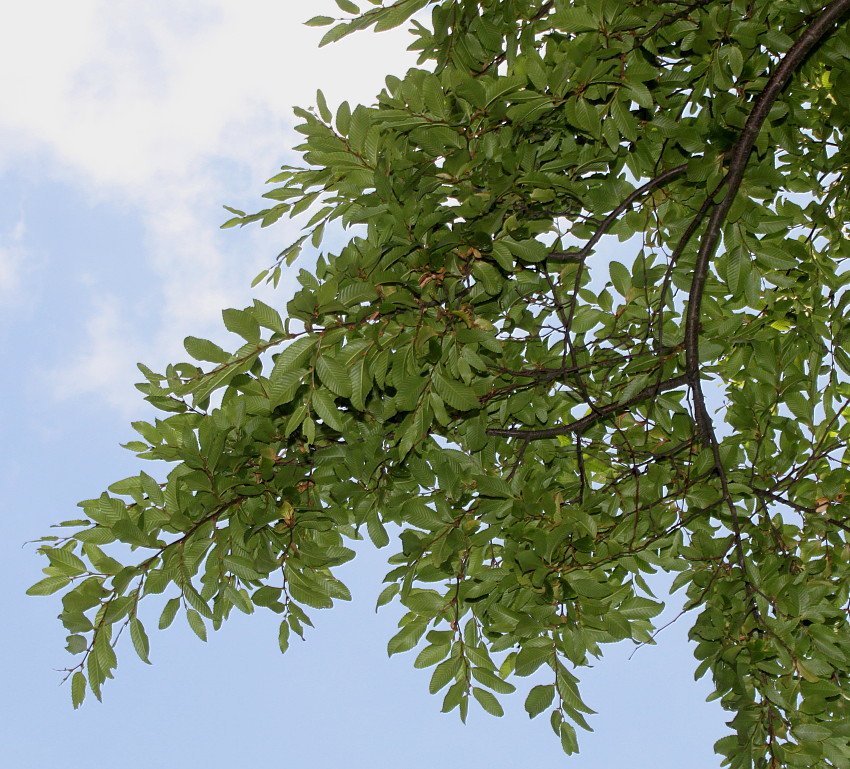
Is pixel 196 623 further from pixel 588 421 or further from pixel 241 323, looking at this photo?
pixel 588 421

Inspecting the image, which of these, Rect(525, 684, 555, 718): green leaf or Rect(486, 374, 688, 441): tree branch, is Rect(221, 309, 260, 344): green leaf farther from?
Rect(525, 684, 555, 718): green leaf

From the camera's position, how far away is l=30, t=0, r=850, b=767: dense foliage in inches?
102

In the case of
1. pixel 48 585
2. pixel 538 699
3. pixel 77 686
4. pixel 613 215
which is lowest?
pixel 538 699

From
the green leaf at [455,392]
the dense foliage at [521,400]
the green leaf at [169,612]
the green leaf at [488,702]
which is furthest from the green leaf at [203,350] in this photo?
the green leaf at [488,702]

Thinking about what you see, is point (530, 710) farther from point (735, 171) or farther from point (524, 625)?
point (735, 171)

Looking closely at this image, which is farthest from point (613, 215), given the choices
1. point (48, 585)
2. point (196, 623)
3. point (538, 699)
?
point (48, 585)

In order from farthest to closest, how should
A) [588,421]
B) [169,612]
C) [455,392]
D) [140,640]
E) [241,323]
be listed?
[588,421], [169,612], [140,640], [455,392], [241,323]

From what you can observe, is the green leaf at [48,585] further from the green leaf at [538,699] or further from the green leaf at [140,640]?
the green leaf at [538,699]

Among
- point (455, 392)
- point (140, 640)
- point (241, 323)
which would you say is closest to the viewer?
point (241, 323)

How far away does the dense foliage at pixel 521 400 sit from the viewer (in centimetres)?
258

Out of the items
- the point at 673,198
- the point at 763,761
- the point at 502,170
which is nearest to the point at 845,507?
the point at 763,761

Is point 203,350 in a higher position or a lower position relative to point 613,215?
lower

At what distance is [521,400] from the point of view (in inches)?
126

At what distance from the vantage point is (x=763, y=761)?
9.91ft
